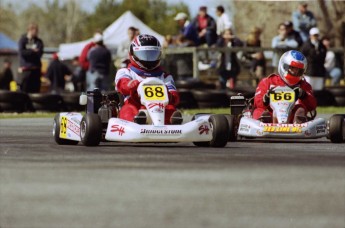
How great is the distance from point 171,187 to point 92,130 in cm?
369

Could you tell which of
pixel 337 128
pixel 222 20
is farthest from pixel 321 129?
pixel 222 20

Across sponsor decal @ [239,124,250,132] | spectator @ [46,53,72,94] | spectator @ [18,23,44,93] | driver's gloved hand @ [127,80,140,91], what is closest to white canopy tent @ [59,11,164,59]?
spectator @ [46,53,72,94]

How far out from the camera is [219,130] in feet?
36.7

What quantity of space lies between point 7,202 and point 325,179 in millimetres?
2294

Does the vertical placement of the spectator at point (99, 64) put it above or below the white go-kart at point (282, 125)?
above

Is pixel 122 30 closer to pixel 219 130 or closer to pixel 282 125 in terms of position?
pixel 282 125

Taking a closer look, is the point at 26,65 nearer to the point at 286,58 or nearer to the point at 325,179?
the point at 286,58

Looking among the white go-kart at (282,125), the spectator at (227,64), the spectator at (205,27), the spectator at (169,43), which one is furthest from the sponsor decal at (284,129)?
the spectator at (169,43)

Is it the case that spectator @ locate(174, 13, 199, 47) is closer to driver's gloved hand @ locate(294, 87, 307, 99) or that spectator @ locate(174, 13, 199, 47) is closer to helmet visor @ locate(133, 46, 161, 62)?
driver's gloved hand @ locate(294, 87, 307, 99)

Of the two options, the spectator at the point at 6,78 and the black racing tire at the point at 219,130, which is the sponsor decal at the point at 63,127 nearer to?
the black racing tire at the point at 219,130

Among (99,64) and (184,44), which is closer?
(99,64)

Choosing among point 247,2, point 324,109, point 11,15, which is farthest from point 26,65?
point 11,15

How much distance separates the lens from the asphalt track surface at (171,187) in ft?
20.0

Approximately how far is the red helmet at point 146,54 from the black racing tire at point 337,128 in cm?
193
